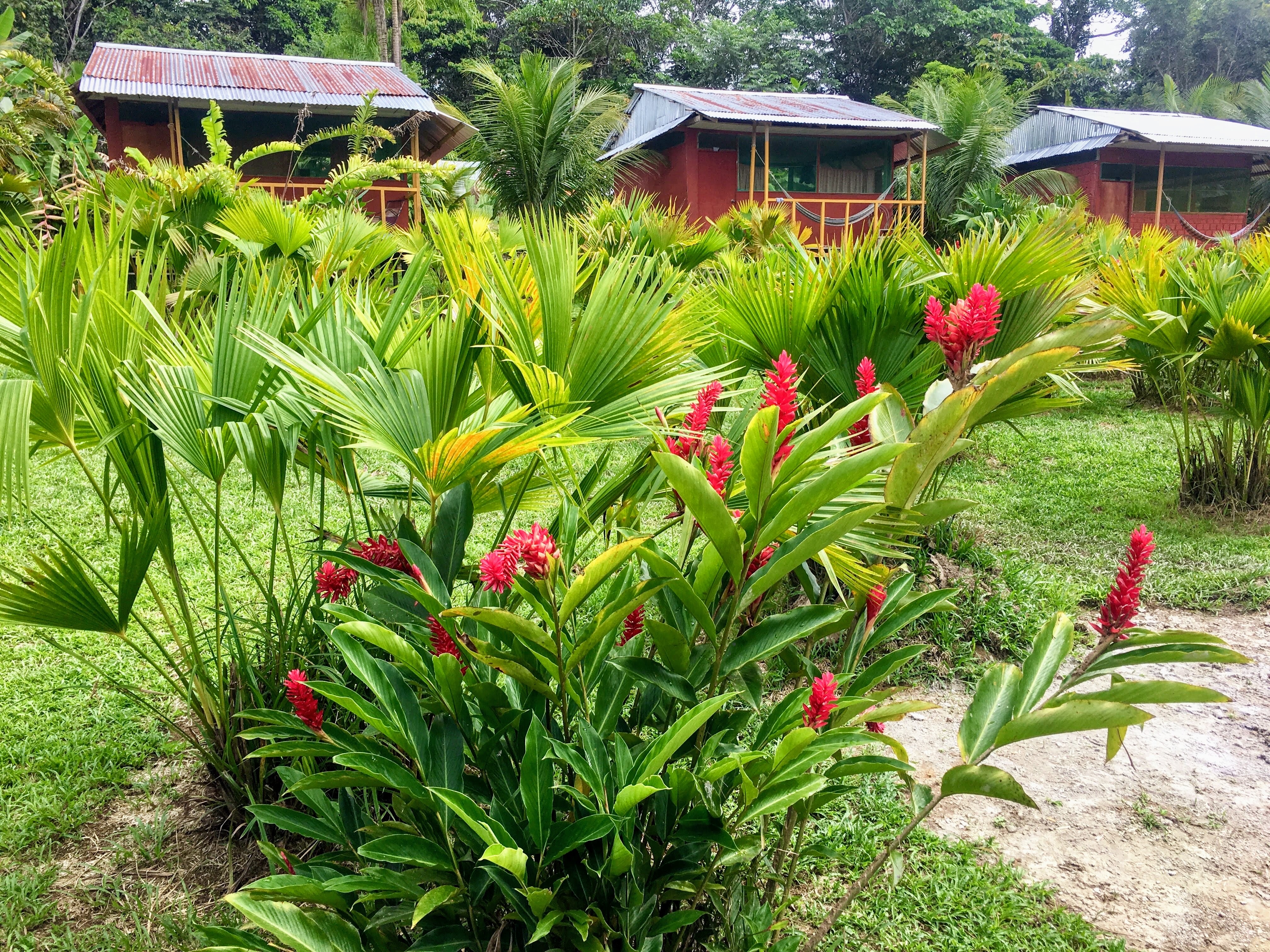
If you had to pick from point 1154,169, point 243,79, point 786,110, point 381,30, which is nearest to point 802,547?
point 243,79

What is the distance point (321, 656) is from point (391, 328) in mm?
928

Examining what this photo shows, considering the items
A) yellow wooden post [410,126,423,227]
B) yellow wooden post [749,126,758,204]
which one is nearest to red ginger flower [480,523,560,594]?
yellow wooden post [410,126,423,227]

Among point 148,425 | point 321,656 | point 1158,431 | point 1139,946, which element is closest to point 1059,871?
point 1139,946

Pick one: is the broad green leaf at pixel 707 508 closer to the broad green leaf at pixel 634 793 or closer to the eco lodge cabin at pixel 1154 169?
the broad green leaf at pixel 634 793

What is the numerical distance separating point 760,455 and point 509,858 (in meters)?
0.60

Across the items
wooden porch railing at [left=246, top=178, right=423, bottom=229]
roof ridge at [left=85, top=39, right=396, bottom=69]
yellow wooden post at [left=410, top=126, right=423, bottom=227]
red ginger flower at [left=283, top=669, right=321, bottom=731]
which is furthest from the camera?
roof ridge at [left=85, top=39, right=396, bottom=69]

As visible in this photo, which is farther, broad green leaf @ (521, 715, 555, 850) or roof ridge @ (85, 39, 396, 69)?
roof ridge @ (85, 39, 396, 69)

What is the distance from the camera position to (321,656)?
235 centimetres

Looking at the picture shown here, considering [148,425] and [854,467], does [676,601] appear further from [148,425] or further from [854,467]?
[148,425]

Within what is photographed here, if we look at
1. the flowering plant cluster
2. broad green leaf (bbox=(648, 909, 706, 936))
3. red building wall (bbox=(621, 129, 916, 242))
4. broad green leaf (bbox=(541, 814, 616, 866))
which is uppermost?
red building wall (bbox=(621, 129, 916, 242))

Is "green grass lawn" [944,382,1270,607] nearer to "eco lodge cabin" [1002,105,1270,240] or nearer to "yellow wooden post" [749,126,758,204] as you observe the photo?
"yellow wooden post" [749,126,758,204]

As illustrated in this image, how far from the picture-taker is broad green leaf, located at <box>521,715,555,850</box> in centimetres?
129

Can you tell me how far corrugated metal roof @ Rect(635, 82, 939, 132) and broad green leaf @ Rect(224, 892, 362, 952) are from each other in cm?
1850

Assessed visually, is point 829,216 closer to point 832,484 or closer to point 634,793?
point 832,484
